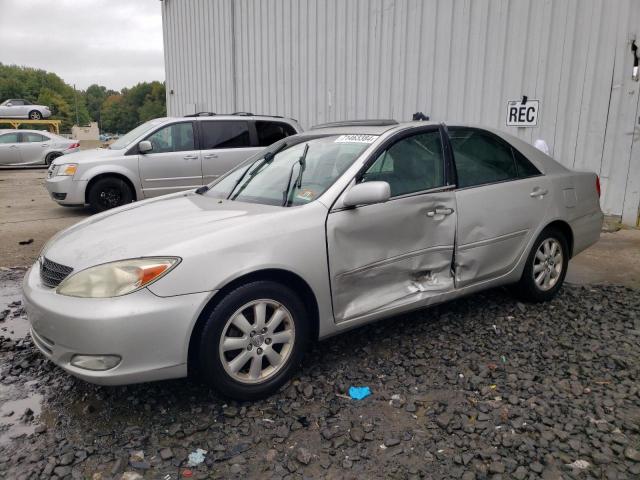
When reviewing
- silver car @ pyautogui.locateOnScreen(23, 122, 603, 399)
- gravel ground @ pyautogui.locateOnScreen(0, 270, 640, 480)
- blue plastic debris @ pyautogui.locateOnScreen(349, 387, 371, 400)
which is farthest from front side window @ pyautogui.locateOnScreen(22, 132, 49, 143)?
blue plastic debris @ pyautogui.locateOnScreen(349, 387, 371, 400)

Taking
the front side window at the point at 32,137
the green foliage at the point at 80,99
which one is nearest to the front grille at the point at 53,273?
the front side window at the point at 32,137

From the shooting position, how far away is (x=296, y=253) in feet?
9.17

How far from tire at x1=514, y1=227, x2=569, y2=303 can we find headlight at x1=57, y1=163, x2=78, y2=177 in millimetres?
7005

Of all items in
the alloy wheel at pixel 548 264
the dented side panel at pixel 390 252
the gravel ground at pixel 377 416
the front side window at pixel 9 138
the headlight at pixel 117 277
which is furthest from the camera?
the front side window at pixel 9 138

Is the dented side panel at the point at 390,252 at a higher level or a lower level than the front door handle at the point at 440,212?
lower

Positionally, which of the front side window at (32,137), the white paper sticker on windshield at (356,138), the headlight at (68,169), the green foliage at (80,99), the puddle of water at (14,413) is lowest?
the puddle of water at (14,413)

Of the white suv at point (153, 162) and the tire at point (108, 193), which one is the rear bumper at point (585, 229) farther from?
the tire at point (108, 193)

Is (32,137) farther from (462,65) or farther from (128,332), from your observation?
(128,332)

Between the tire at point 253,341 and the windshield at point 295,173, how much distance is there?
658 millimetres

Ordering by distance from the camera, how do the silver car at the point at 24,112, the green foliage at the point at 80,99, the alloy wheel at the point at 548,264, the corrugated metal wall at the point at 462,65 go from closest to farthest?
the alloy wheel at the point at 548,264
the corrugated metal wall at the point at 462,65
the silver car at the point at 24,112
the green foliage at the point at 80,99

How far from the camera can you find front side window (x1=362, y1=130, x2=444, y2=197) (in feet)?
10.8

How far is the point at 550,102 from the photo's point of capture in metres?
7.23

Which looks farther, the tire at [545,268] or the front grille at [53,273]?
the tire at [545,268]

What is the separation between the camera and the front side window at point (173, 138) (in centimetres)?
839
